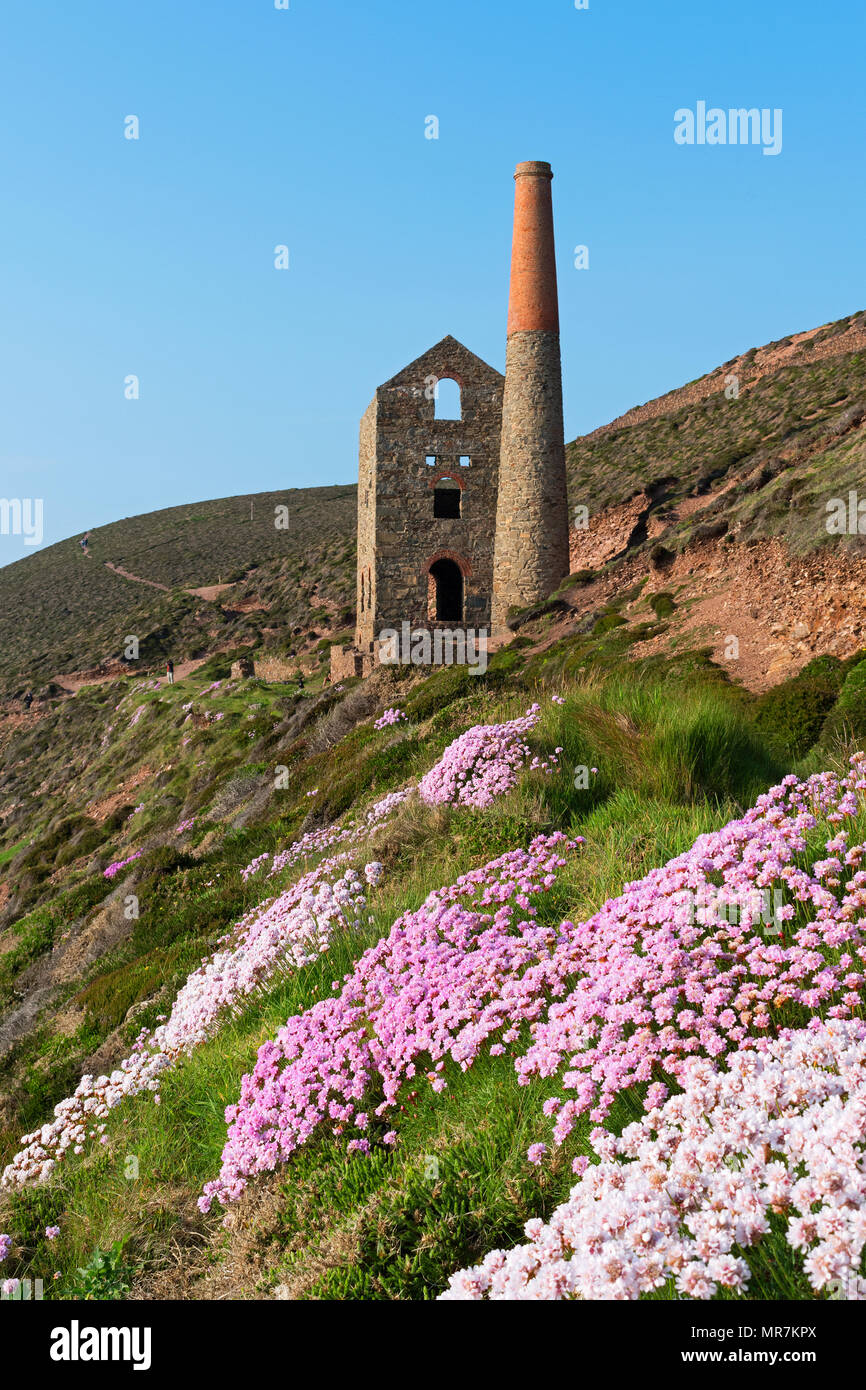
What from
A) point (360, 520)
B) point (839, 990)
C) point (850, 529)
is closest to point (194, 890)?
point (850, 529)

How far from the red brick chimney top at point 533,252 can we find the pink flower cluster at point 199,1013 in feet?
72.4

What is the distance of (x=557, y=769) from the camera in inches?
351

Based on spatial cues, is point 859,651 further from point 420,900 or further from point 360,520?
point 360,520

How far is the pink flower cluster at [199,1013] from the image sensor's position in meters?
7.05

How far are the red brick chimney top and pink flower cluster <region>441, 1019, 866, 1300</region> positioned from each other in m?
26.1

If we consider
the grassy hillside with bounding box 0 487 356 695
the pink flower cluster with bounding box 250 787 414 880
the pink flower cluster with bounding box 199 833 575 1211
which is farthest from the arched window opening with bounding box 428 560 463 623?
the pink flower cluster with bounding box 199 833 575 1211

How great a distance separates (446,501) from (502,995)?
2656 cm

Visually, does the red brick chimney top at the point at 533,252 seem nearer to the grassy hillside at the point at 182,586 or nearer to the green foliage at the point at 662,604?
the green foliage at the point at 662,604

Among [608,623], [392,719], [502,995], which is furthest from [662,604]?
[502,995]

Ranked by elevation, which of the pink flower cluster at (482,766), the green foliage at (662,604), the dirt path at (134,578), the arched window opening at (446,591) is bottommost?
the pink flower cluster at (482,766)

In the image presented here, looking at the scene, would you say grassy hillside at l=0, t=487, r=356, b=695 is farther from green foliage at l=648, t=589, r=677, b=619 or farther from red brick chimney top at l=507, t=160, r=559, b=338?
green foliage at l=648, t=589, r=677, b=619

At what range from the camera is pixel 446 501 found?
99.9 ft

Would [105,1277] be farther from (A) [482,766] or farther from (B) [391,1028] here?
(A) [482,766]

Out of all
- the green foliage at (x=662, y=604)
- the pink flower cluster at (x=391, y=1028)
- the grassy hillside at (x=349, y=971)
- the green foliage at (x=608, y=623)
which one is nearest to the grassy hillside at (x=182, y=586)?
the green foliage at (x=608, y=623)
